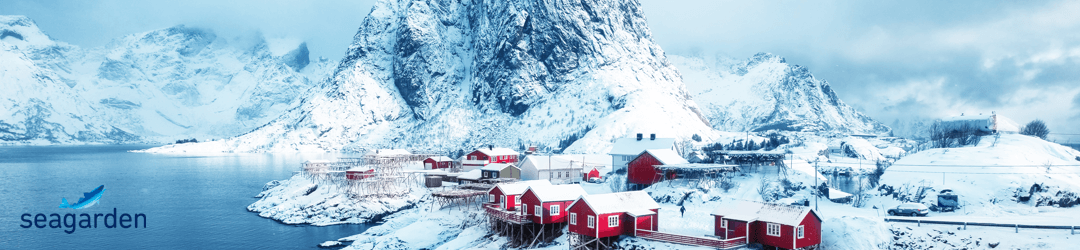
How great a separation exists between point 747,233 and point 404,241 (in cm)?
2879

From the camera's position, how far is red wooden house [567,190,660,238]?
39.0m

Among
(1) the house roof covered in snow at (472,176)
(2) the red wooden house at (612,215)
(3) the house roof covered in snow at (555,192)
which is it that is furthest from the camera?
(1) the house roof covered in snow at (472,176)

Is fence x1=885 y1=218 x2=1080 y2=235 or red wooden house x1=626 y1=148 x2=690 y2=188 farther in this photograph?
red wooden house x1=626 y1=148 x2=690 y2=188

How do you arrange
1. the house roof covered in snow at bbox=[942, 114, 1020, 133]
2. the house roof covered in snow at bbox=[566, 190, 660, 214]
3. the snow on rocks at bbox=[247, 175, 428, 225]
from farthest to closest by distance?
the house roof covered in snow at bbox=[942, 114, 1020, 133]
the snow on rocks at bbox=[247, 175, 428, 225]
the house roof covered in snow at bbox=[566, 190, 660, 214]

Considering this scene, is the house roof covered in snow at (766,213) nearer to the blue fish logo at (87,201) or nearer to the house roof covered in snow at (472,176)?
the house roof covered in snow at (472,176)

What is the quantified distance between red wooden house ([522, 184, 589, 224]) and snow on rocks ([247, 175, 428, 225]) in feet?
86.0

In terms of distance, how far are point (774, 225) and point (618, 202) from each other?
10.4m

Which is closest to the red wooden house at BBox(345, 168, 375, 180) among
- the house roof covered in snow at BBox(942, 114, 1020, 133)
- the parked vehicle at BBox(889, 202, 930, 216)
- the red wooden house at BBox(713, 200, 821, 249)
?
the red wooden house at BBox(713, 200, 821, 249)

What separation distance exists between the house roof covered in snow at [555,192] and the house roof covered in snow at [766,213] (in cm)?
1220

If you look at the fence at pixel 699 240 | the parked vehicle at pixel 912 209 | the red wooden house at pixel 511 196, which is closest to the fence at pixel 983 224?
the parked vehicle at pixel 912 209

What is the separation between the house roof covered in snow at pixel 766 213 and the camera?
3441 cm

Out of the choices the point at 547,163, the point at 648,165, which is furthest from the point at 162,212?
the point at 648,165

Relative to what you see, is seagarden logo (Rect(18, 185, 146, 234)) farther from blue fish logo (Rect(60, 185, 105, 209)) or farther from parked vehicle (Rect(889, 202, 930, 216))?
parked vehicle (Rect(889, 202, 930, 216))

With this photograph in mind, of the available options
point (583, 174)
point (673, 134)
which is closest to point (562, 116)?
point (673, 134)
